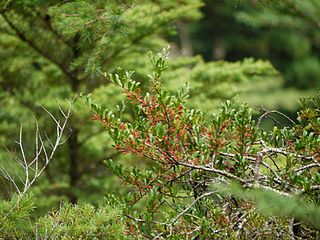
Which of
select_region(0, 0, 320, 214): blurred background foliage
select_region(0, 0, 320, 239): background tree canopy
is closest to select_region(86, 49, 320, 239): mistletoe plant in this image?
select_region(0, 0, 320, 239): background tree canopy

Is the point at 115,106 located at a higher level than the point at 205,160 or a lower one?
lower

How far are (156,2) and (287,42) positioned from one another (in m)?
17.2

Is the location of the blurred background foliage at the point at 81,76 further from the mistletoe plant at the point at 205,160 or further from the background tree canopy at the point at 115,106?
the mistletoe plant at the point at 205,160

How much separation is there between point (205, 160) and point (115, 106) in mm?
3557

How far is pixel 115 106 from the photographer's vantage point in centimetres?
699

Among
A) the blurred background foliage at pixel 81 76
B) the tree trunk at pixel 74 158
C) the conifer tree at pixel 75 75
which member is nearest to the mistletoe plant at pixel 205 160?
the blurred background foliage at pixel 81 76

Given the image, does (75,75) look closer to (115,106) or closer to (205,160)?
(115,106)

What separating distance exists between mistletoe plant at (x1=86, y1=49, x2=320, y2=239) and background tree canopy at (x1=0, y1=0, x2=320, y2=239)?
12 millimetres

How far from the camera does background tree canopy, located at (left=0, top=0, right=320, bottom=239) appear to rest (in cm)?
353

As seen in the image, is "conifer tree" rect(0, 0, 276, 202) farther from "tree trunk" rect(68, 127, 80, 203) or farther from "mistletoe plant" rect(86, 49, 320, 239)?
"mistletoe plant" rect(86, 49, 320, 239)

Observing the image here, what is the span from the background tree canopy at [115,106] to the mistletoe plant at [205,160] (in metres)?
0.01

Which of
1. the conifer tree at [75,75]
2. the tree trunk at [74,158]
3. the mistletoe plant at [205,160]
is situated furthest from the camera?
the tree trunk at [74,158]

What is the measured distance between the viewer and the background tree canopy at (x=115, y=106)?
3529mm

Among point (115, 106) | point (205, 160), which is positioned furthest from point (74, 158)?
point (205, 160)
